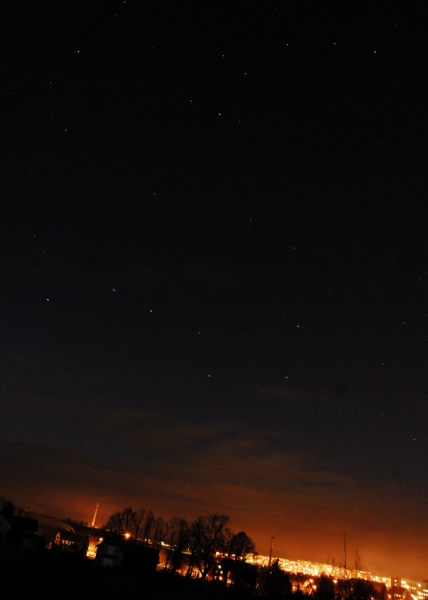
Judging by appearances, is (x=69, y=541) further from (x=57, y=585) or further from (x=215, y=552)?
(x=57, y=585)

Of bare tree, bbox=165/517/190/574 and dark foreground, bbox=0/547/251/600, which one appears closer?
dark foreground, bbox=0/547/251/600

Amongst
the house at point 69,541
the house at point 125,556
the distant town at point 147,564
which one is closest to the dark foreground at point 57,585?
the distant town at point 147,564

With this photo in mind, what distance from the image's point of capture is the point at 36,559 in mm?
39062

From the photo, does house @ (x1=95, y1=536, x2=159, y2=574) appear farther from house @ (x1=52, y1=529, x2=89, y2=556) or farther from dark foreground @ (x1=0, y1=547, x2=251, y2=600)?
house @ (x1=52, y1=529, x2=89, y2=556)

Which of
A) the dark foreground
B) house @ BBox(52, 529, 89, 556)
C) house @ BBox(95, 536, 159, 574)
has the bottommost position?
the dark foreground

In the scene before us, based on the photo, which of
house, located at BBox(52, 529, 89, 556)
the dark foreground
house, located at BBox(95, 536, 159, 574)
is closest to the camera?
the dark foreground

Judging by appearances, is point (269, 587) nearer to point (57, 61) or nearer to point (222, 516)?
point (222, 516)

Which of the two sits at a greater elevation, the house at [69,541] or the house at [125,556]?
the house at [69,541]

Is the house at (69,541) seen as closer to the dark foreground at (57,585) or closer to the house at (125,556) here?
the house at (125,556)

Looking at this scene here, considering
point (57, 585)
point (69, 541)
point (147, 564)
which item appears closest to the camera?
point (57, 585)

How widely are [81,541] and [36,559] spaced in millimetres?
74312

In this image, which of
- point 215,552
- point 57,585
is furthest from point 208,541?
point 57,585

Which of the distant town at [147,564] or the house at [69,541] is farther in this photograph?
the house at [69,541]

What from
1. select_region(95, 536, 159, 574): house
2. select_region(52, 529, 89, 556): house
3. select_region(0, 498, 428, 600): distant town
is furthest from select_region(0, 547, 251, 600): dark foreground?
select_region(52, 529, 89, 556): house
